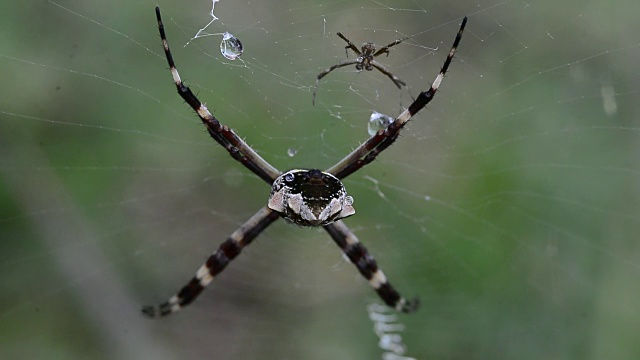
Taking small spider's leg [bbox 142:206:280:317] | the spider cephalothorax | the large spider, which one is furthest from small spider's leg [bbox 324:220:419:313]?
the spider cephalothorax

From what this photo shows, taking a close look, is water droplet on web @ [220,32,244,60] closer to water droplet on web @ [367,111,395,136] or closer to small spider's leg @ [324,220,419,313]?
water droplet on web @ [367,111,395,136]

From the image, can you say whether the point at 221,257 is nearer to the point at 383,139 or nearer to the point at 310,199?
the point at 310,199

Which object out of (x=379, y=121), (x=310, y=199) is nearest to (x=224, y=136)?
(x=310, y=199)

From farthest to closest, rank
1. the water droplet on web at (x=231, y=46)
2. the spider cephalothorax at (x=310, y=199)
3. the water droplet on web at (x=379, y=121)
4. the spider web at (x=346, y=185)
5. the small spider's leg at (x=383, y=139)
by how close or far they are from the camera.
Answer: the spider web at (x=346, y=185)
the water droplet on web at (x=379, y=121)
the water droplet on web at (x=231, y=46)
the small spider's leg at (x=383, y=139)
the spider cephalothorax at (x=310, y=199)

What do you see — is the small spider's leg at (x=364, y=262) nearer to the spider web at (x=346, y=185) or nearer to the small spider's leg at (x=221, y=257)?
the small spider's leg at (x=221, y=257)

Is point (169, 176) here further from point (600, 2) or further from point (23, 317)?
point (600, 2)

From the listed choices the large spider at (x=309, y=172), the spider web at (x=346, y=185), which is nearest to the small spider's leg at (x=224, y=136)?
the large spider at (x=309, y=172)

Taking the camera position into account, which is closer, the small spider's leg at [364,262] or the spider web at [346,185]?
the small spider's leg at [364,262]
